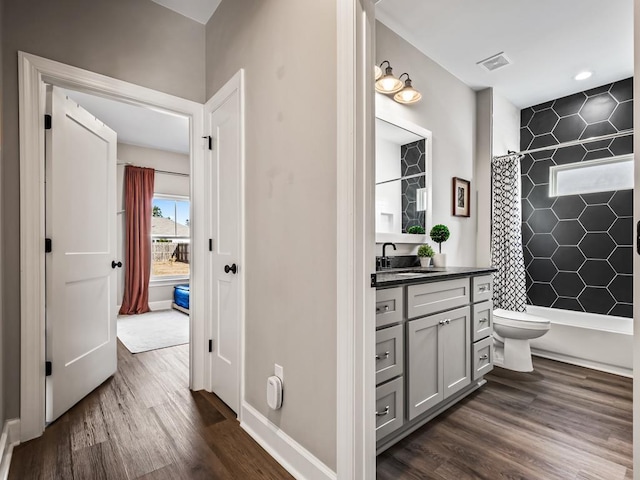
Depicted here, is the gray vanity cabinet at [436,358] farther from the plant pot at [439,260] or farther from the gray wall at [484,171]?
the gray wall at [484,171]

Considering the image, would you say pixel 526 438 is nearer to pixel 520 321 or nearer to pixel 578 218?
pixel 520 321

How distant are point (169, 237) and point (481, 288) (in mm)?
Result: 5101

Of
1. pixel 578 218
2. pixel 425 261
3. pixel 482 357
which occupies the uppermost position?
pixel 578 218

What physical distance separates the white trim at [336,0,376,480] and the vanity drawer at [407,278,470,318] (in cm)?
57

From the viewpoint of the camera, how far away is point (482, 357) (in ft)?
7.66

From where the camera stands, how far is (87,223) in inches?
88.2

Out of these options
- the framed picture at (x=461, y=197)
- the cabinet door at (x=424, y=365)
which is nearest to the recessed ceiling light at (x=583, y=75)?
the framed picture at (x=461, y=197)

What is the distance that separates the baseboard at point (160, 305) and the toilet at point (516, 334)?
16.0 feet

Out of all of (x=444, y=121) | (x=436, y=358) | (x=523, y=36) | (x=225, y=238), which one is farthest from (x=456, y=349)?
(x=523, y=36)

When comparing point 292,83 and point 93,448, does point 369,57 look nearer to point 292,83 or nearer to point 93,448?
point 292,83

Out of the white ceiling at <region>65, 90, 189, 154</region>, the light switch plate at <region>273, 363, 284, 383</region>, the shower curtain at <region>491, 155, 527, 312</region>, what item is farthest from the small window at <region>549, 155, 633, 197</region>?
the white ceiling at <region>65, 90, 189, 154</region>

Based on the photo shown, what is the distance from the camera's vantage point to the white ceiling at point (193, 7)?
85.7 inches

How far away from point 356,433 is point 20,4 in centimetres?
270

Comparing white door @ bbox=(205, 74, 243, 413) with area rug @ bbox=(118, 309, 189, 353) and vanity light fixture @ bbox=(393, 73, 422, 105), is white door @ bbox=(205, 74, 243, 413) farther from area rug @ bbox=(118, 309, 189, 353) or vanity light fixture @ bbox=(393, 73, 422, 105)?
area rug @ bbox=(118, 309, 189, 353)
